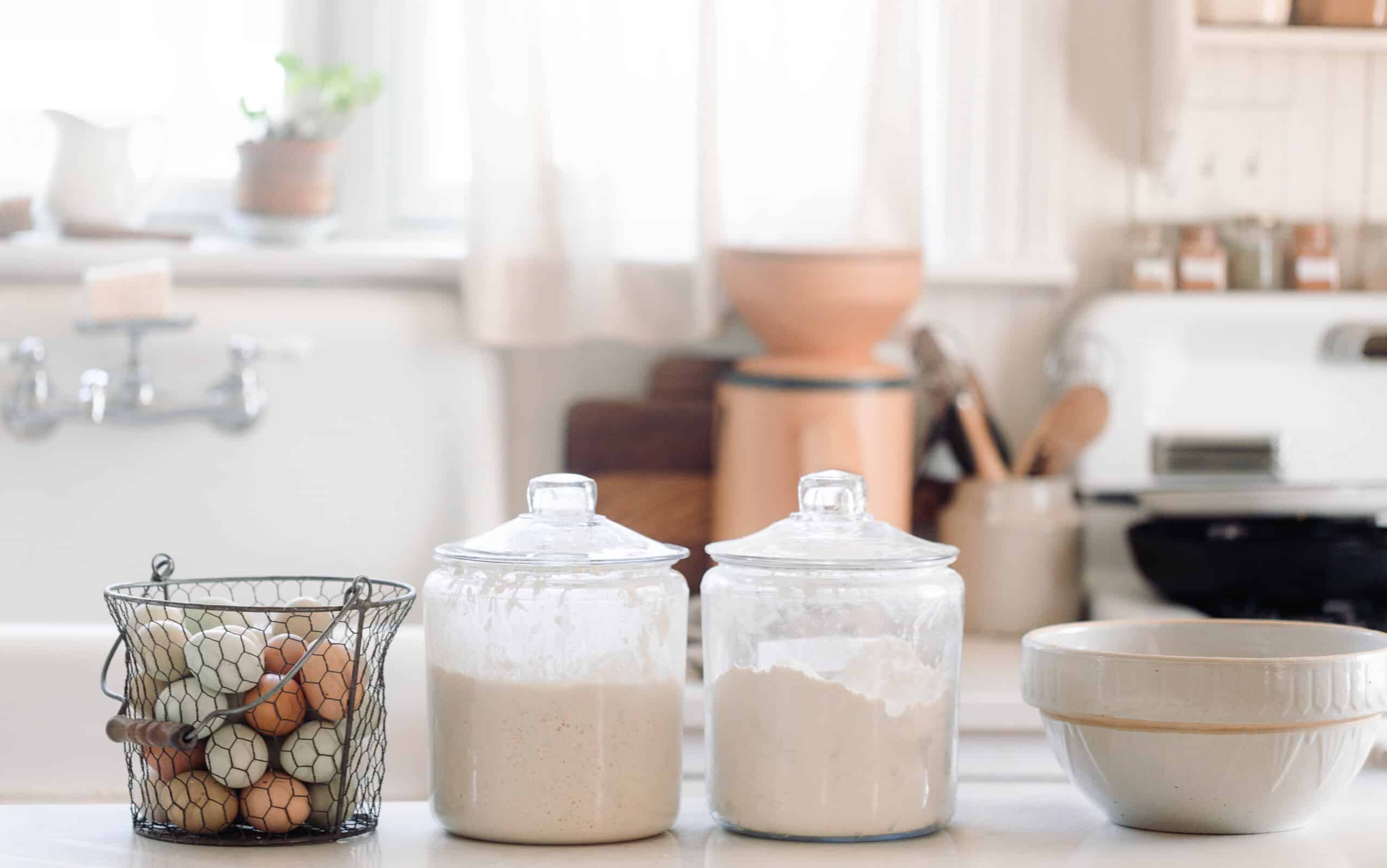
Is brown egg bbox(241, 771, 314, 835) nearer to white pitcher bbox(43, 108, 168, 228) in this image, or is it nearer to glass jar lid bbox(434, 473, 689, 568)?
glass jar lid bbox(434, 473, 689, 568)

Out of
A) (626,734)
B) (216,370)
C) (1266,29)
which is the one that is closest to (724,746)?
(626,734)

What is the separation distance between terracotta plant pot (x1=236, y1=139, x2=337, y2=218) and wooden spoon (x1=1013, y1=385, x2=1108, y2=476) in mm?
858

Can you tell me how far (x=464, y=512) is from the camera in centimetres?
171

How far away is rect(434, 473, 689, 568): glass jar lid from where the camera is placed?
62 cm

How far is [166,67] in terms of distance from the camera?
1.92m

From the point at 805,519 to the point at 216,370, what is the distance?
3.90ft

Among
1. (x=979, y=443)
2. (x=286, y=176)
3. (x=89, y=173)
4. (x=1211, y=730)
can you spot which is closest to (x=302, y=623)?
(x=1211, y=730)

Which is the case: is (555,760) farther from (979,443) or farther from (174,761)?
(979,443)

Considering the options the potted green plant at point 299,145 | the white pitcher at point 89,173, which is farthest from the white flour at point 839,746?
the white pitcher at point 89,173

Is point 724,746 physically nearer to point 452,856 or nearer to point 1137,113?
point 452,856

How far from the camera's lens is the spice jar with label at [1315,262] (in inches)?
68.3

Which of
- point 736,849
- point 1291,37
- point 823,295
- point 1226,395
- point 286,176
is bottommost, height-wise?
point 736,849

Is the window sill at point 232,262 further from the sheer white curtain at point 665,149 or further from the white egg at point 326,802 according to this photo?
the white egg at point 326,802

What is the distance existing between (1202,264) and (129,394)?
1.18m
